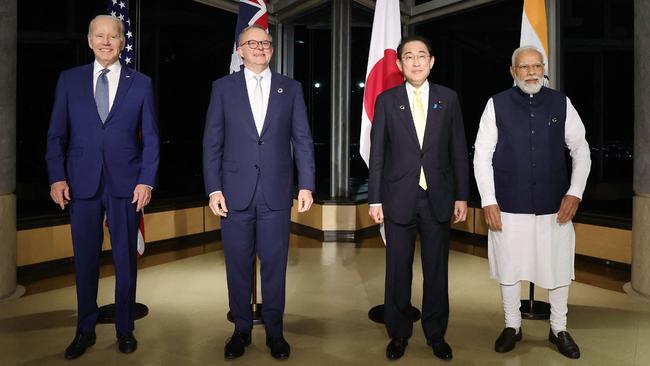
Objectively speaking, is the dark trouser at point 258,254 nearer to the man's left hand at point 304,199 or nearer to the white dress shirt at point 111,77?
the man's left hand at point 304,199

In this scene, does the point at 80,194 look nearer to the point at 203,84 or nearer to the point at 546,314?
the point at 546,314

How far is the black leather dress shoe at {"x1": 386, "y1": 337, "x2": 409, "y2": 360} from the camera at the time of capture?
8.48ft

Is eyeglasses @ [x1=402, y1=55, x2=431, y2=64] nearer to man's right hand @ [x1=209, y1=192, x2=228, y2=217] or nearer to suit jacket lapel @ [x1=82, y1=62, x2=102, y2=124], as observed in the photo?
man's right hand @ [x1=209, y1=192, x2=228, y2=217]

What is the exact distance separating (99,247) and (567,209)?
2423mm

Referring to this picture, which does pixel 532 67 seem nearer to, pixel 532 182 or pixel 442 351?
pixel 532 182

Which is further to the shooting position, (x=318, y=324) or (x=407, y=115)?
(x=318, y=324)

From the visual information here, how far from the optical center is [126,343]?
8.70ft

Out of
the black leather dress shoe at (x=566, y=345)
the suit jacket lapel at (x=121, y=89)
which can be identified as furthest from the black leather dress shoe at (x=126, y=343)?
the black leather dress shoe at (x=566, y=345)

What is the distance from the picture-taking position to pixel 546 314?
3.25 m

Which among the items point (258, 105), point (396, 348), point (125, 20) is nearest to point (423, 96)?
point (258, 105)

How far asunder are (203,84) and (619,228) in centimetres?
510

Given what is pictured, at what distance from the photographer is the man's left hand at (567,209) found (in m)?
2.58

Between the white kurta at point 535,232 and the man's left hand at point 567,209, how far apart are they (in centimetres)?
3

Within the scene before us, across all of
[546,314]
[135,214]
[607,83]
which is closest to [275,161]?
[135,214]
